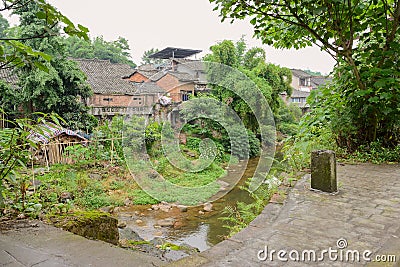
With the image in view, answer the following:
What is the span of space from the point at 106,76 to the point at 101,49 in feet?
43.7

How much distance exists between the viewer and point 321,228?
7.54 ft

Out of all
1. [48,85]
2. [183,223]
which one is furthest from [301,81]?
[183,223]

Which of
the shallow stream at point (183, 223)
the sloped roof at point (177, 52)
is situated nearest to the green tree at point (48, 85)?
the shallow stream at point (183, 223)

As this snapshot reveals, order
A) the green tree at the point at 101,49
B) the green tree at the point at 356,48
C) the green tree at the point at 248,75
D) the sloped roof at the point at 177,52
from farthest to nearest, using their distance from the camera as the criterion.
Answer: the green tree at the point at 101,49 → the sloped roof at the point at 177,52 → the green tree at the point at 248,75 → the green tree at the point at 356,48

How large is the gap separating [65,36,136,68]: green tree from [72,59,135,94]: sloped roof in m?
7.79

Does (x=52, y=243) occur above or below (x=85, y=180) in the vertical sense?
above

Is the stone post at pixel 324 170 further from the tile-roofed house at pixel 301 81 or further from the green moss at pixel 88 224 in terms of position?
the tile-roofed house at pixel 301 81

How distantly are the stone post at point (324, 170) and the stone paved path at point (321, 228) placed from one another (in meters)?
0.10

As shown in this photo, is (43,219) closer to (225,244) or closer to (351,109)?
(225,244)

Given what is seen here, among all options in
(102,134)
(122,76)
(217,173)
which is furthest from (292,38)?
(122,76)

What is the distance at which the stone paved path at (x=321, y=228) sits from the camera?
6.21 feet

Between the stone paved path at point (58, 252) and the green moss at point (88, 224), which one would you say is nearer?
the stone paved path at point (58, 252)

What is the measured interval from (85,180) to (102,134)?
3.25 m

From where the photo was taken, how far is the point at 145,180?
404 inches
